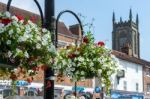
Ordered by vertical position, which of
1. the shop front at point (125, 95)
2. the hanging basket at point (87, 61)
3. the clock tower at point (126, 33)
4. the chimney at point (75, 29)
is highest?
the clock tower at point (126, 33)

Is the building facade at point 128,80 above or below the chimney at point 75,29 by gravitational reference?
below

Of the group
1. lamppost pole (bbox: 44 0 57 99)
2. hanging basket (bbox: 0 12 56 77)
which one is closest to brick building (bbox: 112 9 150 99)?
lamppost pole (bbox: 44 0 57 99)

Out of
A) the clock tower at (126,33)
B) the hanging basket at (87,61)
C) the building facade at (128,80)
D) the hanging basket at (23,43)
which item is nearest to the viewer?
the hanging basket at (23,43)

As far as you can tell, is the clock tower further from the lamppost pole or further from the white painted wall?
the lamppost pole

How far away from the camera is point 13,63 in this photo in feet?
25.9

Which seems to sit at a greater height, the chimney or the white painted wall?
the chimney

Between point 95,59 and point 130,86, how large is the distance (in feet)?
166

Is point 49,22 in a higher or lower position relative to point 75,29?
lower

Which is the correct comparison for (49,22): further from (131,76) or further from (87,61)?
(131,76)

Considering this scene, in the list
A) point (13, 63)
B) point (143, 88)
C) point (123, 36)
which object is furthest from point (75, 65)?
point (123, 36)

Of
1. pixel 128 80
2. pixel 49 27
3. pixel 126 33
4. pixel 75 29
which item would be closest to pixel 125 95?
pixel 128 80

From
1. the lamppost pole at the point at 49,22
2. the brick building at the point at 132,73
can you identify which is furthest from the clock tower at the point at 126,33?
the lamppost pole at the point at 49,22

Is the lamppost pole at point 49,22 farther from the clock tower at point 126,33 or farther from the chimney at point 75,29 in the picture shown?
the clock tower at point 126,33

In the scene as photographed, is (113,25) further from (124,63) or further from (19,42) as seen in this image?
(19,42)
